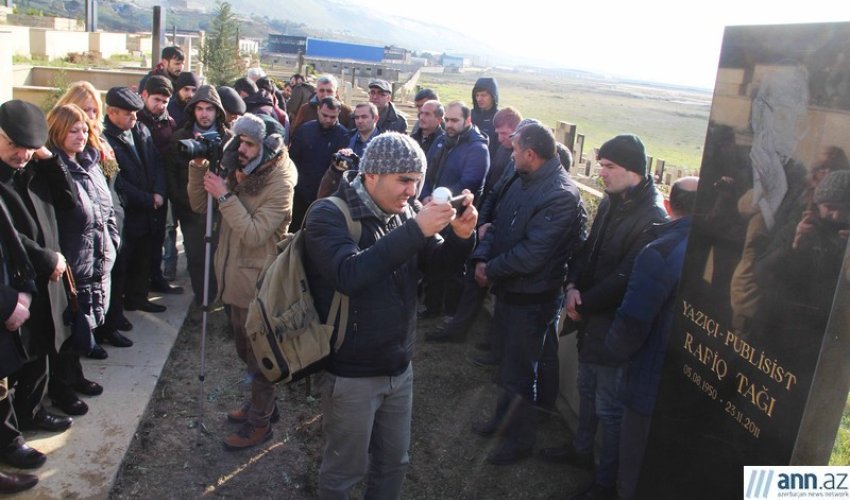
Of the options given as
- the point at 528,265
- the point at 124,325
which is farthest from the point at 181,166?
the point at 528,265

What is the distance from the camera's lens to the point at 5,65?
11.7 meters

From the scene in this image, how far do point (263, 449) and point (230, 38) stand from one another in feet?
93.9

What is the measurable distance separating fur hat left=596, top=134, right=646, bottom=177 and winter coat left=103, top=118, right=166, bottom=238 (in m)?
3.81

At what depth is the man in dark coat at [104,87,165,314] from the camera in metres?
5.44

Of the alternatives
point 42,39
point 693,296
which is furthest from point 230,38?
point 693,296

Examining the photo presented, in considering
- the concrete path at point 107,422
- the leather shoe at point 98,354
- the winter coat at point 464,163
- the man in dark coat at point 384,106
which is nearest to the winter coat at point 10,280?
the concrete path at point 107,422

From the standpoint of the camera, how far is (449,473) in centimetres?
443

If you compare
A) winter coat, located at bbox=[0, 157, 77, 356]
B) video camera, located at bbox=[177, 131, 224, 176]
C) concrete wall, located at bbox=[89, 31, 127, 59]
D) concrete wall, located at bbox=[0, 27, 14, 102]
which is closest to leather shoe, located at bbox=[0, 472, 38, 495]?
winter coat, located at bbox=[0, 157, 77, 356]

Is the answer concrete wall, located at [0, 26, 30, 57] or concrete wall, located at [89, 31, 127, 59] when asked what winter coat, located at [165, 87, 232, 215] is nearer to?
concrete wall, located at [0, 26, 30, 57]

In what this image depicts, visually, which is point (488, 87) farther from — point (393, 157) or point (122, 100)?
point (393, 157)

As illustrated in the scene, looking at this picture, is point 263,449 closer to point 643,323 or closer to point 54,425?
point 54,425

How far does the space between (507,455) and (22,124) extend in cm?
339

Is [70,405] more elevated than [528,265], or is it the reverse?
[528,265]

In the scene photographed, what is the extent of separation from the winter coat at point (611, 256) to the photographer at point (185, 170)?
327cm
